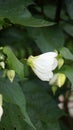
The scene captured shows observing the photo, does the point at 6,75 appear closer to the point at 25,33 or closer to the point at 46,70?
the point at 46,70

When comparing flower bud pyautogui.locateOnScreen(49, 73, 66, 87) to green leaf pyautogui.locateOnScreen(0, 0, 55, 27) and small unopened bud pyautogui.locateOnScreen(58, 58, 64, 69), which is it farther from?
green leaf pyautogui.locateOnScreen(0, 0, 55, 27)

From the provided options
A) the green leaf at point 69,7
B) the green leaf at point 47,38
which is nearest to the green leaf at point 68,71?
the green leaf at point 47,38

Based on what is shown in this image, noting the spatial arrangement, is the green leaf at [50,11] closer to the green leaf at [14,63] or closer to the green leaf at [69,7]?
the green leaf at [69,7]

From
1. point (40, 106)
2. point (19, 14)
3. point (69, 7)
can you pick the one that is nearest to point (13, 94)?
point (19, 14)

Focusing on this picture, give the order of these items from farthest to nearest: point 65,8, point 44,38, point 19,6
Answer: point 65,8 < point 44,38 < point 19,6

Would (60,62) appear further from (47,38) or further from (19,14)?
(47,38)

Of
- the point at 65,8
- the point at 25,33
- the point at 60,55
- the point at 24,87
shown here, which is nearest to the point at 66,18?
the point at 65,8

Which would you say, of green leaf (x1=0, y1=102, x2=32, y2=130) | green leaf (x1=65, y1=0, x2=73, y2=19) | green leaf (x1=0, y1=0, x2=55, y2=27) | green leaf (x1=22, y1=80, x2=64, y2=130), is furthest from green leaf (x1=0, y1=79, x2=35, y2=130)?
green leaf (x1=65, y1=0, x2=73, y2=19)
